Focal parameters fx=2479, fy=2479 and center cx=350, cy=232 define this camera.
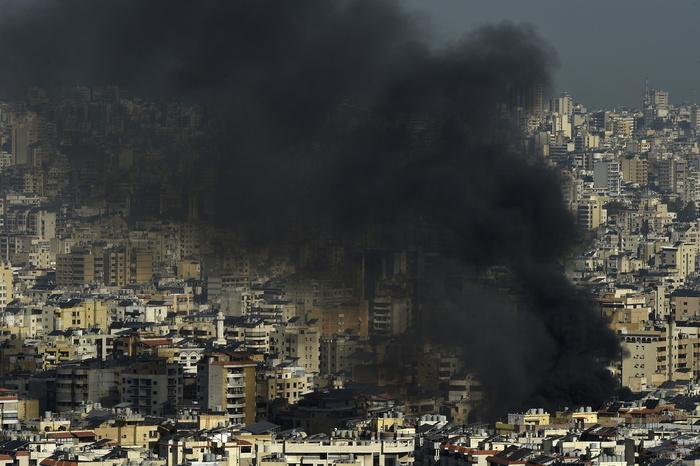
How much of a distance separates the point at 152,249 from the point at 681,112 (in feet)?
170

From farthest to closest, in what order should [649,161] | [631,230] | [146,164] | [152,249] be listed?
1. [649,161]
2. [631,230]
3. [152,249]
4. [146,164]

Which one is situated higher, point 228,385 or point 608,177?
Result: point 608,177

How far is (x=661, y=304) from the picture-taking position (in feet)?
177

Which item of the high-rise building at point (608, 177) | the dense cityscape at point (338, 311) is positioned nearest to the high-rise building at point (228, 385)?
the dense cityscape at point (338, 311)

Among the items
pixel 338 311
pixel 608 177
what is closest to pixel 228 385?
pixel 338 311

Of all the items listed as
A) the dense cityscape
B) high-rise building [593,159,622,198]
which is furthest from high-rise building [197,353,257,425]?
high-rise building [593,159,622,198]

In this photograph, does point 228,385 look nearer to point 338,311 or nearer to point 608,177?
point 338,311

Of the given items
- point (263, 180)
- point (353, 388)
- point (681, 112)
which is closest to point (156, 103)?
point (263, 180)

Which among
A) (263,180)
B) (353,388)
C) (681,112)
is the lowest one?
(353,388)

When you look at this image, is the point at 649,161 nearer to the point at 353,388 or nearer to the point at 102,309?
the point at 102,309

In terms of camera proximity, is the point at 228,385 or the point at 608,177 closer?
the point at 228,385

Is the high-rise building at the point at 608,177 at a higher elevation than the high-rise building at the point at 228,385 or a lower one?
higher

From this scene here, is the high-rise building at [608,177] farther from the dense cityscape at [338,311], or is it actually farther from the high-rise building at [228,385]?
the high-rise building at [228,385]

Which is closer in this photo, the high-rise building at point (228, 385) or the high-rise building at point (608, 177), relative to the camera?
the high-rise building at point (228, 385)
